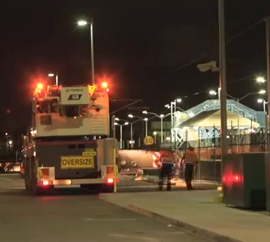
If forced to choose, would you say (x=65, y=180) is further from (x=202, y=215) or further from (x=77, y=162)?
(x=202, y=215)

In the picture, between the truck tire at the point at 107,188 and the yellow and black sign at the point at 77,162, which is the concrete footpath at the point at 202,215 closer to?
the yellow and black sign at the point at 77,162

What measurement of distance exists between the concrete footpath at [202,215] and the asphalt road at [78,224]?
0.97ft

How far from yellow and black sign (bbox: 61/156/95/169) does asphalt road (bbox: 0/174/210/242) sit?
11.2 ft

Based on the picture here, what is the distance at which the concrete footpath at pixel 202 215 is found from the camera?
11.8 meters

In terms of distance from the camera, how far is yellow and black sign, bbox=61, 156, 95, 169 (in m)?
24.2

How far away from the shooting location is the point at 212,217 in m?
14.6

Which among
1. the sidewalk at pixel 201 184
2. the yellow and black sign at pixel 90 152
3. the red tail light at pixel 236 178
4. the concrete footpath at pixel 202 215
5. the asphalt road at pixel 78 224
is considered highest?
the yellow and black sign at pixel 90 152

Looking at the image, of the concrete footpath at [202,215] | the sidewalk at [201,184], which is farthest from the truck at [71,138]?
the sidewalk at [201,184]

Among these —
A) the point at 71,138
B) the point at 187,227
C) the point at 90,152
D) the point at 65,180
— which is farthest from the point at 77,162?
the point at 187,227

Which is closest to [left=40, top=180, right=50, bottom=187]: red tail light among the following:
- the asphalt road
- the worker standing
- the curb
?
the asphalt road

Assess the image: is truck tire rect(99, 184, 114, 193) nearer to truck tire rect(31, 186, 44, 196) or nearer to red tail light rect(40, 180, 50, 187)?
truck tire rect(31, 186, 44, 196)

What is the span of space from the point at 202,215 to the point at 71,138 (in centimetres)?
1088

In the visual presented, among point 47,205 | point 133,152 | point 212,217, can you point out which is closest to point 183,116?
point 133,152

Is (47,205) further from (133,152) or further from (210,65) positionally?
(133,152)
